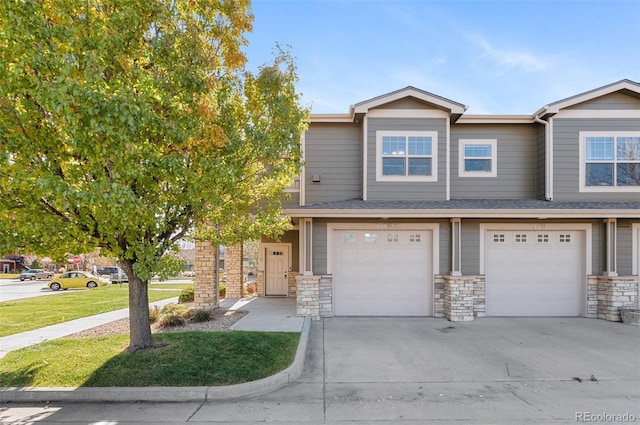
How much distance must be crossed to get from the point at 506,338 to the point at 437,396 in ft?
13.0

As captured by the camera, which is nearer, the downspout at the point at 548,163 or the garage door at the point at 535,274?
the garage door at the point at 535,274

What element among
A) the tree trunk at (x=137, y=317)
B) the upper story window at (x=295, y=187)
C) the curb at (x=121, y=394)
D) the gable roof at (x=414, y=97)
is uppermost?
the gable roof at (x=414, y=97)

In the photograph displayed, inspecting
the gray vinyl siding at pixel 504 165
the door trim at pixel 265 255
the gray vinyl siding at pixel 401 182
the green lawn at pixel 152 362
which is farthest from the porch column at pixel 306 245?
the gray vinyl siding at pixel 504 165

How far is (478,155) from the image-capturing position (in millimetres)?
11031

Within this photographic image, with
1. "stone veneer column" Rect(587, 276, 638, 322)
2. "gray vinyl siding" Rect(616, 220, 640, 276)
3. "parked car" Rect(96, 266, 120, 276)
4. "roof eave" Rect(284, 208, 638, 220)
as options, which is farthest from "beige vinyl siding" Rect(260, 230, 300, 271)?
"parked car" Rect(96, 266, 120, 276)

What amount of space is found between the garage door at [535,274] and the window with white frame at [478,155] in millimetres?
2056

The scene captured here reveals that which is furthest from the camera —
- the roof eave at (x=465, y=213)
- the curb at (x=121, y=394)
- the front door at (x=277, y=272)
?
the front door at (x=277, y=272)

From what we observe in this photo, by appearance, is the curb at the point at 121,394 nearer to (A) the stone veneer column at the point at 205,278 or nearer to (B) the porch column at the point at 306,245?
(B) the porch column at the point at 306,245

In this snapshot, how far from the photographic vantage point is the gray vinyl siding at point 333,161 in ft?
36.0

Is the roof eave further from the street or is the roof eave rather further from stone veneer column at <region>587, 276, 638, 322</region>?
the street

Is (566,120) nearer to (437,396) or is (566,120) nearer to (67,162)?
(437,396)

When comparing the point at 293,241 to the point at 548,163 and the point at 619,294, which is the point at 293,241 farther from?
the point at 619,294

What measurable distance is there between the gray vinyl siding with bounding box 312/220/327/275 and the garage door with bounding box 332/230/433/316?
0.34 metres

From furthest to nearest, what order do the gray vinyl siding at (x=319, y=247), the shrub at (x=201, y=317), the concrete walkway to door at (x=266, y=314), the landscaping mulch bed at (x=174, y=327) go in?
the gray vinyl siding at (x=319, y=247) < the shrub at (x=201, y=317) < the concrete walkway to door at (x=266, y=314) < the landscaping mulch bed at (x=174, y=327)
